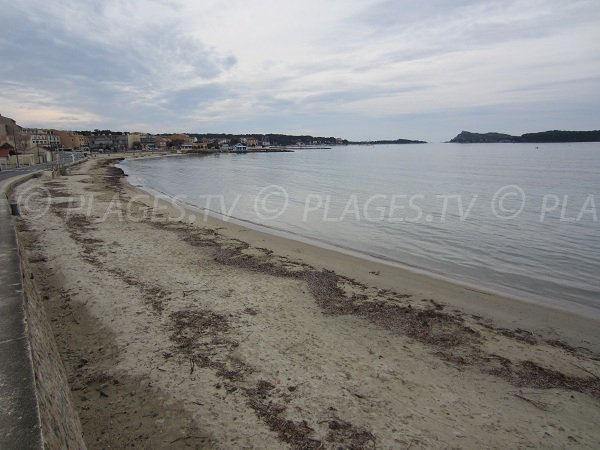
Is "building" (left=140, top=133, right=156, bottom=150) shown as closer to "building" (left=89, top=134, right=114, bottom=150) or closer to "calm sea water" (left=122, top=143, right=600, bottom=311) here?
"building" (left=89, top=134, right=114, bottom=150)

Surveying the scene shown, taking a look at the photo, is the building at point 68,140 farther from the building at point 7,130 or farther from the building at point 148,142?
the building at point 7,130

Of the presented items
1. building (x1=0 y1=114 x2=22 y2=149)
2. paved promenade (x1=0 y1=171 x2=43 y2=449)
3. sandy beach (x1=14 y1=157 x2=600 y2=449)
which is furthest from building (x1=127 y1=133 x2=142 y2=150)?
paved promenade (x1=0 y1=171 x2=43 y2=449)

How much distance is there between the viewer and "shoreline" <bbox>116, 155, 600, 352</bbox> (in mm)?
7785

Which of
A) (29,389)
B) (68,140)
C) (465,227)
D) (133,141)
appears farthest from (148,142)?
(29,389)

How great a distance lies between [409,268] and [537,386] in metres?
6.68

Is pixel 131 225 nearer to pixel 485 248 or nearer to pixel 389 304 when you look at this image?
pixel 389 304

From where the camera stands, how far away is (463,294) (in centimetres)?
955

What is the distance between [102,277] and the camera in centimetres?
905

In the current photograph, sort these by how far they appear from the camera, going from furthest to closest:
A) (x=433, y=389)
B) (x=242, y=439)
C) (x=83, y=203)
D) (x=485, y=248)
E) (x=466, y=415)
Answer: (x=83, y=203)
(x=485, y=248)
(x=433, y=389)
(x=466, y=415)
(x=242, y=439)

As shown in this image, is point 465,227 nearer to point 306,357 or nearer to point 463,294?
point 463,294

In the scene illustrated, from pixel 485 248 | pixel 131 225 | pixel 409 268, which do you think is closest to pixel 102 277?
pixel 131 225

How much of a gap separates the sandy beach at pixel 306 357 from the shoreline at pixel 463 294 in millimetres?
69

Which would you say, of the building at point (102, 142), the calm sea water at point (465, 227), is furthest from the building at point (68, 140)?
the calm sea water at point (465, 227)

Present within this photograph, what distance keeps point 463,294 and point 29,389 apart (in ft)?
29.8
